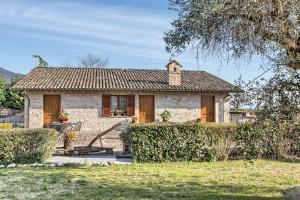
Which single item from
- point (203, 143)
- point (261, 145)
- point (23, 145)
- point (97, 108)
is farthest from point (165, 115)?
point (23, 145)

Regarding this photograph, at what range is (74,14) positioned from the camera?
15.4 metres

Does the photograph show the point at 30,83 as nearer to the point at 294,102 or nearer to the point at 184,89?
the point at 184,89

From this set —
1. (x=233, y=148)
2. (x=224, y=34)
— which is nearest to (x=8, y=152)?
(x=233, y=148)

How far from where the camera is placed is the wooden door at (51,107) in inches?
1045

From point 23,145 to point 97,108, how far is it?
13346 millimetres

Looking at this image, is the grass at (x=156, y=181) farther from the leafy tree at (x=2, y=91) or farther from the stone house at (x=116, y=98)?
the leafy tree at (x=2, y=91)

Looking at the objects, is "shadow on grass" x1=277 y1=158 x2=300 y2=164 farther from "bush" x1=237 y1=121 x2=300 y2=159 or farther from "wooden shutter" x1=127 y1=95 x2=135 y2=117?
"wooden shutter" x1=127 y1=95 x2=135 y2=117

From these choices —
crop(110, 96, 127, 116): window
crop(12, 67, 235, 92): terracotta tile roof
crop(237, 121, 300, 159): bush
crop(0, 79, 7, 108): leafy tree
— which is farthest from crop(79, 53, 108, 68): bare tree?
crop(237, 121, 300, 159): bush

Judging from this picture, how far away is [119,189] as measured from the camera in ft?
30.6

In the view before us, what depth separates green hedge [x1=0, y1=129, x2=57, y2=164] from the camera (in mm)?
13500

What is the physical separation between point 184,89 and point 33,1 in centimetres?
1469

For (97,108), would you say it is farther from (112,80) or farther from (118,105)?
(112,80)

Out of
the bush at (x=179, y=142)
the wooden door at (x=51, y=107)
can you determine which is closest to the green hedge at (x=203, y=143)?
the bush at (x=179, y=142)

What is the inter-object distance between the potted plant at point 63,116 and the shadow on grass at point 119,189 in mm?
14789
